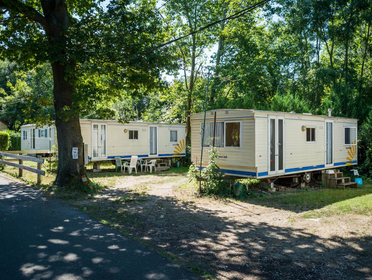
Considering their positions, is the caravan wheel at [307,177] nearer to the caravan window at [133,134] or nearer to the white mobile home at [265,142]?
the white mobile home at [265,142]

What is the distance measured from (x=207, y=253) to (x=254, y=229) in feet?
5.70

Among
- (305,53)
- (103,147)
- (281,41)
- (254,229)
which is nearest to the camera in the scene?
(254,229)

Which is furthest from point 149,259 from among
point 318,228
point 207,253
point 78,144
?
point 78,144

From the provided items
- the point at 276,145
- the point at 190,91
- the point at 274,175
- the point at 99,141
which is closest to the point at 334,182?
the point at 274,175

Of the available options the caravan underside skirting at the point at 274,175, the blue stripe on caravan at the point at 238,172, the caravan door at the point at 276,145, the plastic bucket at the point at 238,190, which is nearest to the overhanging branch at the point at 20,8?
the blue stripe on caravan at the point at 238,172

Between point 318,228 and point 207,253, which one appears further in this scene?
point 318,228

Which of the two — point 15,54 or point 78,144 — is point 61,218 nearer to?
point 78,144

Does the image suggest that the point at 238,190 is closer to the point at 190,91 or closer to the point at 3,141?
the point at 190,91

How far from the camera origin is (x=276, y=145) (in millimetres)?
10125

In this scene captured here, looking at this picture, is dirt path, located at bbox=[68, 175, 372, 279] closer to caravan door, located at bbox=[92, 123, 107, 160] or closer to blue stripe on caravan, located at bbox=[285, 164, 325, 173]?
blue stripe on caravan, located at bbox=[285, 164, 325, 173]

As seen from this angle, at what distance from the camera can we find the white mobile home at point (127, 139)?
15.2 m

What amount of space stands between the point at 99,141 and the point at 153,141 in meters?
3.41

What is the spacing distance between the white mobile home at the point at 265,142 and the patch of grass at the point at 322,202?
0.96 m

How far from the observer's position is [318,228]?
6.05 metres
